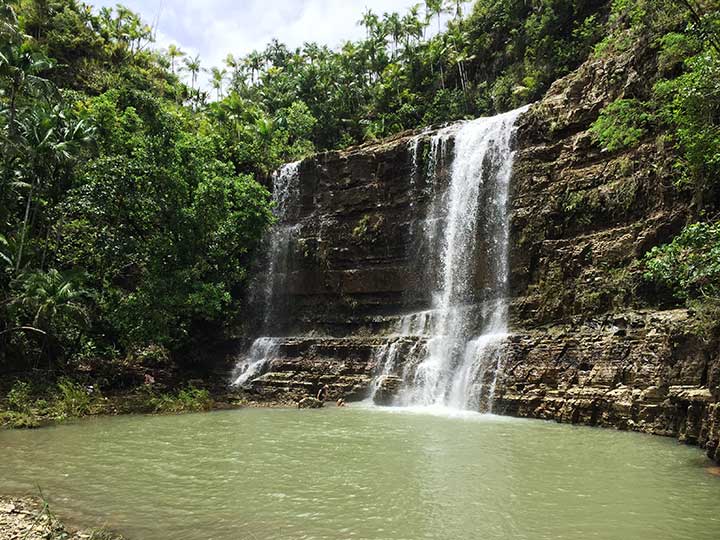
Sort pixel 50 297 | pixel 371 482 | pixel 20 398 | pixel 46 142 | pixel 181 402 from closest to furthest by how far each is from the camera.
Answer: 1. pixel 371 482
2. pixel 20 398
3. pixel 50 297
4. pixel 181 402
5. pixel 46 142

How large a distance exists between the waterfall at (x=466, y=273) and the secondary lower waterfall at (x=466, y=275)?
0.11 ft

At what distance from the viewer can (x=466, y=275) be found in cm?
2116

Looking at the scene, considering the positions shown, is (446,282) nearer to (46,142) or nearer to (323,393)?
(323,393)

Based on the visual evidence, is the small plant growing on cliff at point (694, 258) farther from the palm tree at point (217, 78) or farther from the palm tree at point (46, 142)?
the palm tree at point (217, 78)

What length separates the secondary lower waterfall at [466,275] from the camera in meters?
17.1

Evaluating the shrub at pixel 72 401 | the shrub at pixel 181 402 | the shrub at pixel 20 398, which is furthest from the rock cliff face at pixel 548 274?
the shrub at pixel 20 398

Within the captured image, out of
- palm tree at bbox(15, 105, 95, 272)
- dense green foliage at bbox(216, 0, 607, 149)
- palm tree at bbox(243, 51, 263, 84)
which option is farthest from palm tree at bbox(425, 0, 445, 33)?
palm tree at bbox(15, 105, 95, 272)

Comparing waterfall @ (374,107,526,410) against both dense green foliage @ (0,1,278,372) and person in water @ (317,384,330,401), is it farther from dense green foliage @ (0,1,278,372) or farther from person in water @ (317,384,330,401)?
dense green foliage @ (0,1,278,372)

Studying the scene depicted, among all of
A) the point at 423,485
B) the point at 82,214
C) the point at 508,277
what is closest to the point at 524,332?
the point at 508,277

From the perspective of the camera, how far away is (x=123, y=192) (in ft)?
64.2

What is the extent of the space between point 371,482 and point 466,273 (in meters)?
14.2

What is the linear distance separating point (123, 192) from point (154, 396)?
770 cm

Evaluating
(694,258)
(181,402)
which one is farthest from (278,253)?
(694,258)

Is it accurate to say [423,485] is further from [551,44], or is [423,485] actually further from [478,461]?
[551,44]
